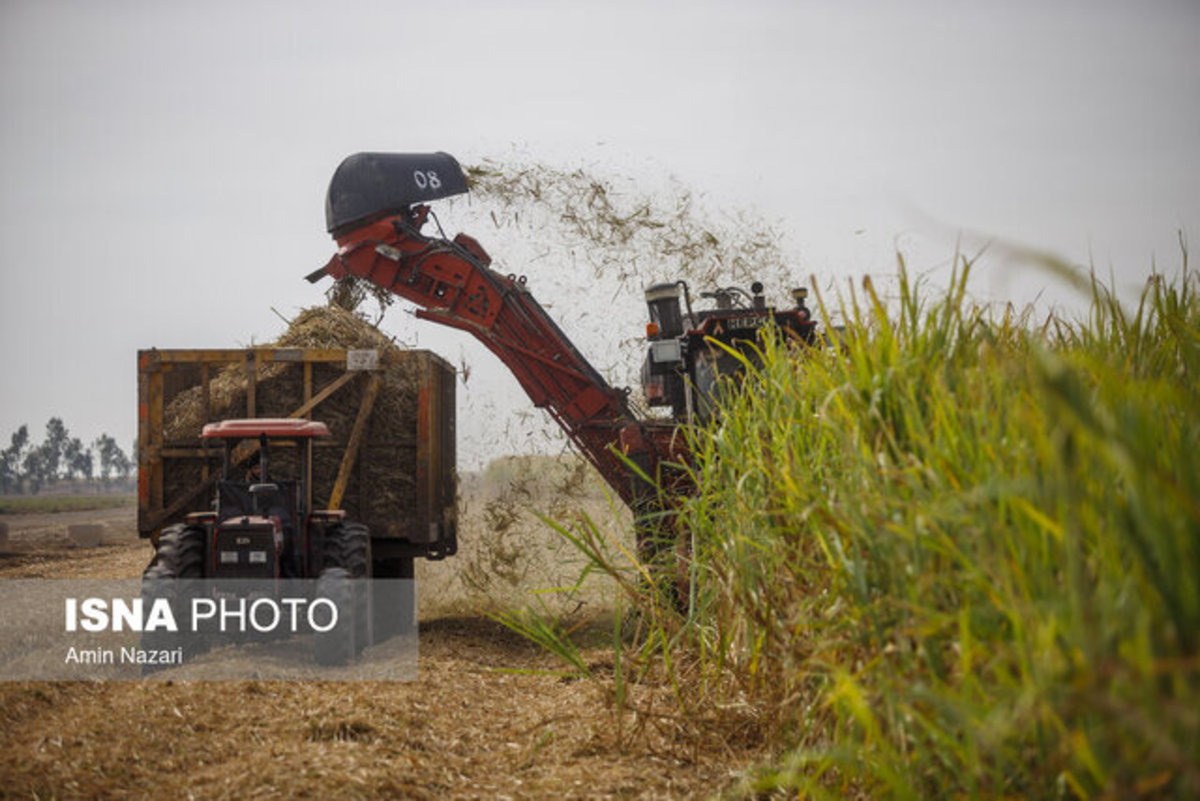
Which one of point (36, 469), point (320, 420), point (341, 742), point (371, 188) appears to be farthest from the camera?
point (36, 469)

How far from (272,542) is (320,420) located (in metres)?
2.04

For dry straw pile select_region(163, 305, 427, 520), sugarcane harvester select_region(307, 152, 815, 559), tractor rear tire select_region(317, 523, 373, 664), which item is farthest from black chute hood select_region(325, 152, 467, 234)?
tractor rear tire select_region(317, 523, 373, 664)

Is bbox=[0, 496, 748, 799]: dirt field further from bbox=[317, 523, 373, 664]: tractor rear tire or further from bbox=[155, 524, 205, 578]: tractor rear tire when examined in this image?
bbox=[317, 523, 373, 664]: tractor rear tire

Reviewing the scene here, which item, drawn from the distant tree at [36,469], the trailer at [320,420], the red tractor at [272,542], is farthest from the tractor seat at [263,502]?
the distant tree at [36,469]

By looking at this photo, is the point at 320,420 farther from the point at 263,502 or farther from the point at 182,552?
the point at 182,552

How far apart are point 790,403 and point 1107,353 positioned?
120cm

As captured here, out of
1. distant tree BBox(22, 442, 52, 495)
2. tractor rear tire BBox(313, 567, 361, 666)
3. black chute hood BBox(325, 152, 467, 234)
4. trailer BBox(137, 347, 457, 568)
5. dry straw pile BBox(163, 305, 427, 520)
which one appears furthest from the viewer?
distant tree BBox(22, 442, 52, 495)

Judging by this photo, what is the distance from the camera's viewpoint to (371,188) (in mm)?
9508

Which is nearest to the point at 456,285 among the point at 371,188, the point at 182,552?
the point at 371,188

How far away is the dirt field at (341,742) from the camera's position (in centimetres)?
379

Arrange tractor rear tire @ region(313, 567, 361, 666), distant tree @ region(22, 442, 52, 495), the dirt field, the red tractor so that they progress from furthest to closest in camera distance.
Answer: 1. distant tree @ region(22, 442, 52, 495)
2. the red tractor
3. tractor rear tire @ region(313, 567, 361, 666)
4. the dirt field

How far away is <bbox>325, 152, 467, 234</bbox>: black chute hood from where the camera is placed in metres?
9.50

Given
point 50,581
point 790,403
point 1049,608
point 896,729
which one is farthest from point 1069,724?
point 50,581

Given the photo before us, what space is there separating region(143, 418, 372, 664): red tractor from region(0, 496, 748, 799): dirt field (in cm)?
96
